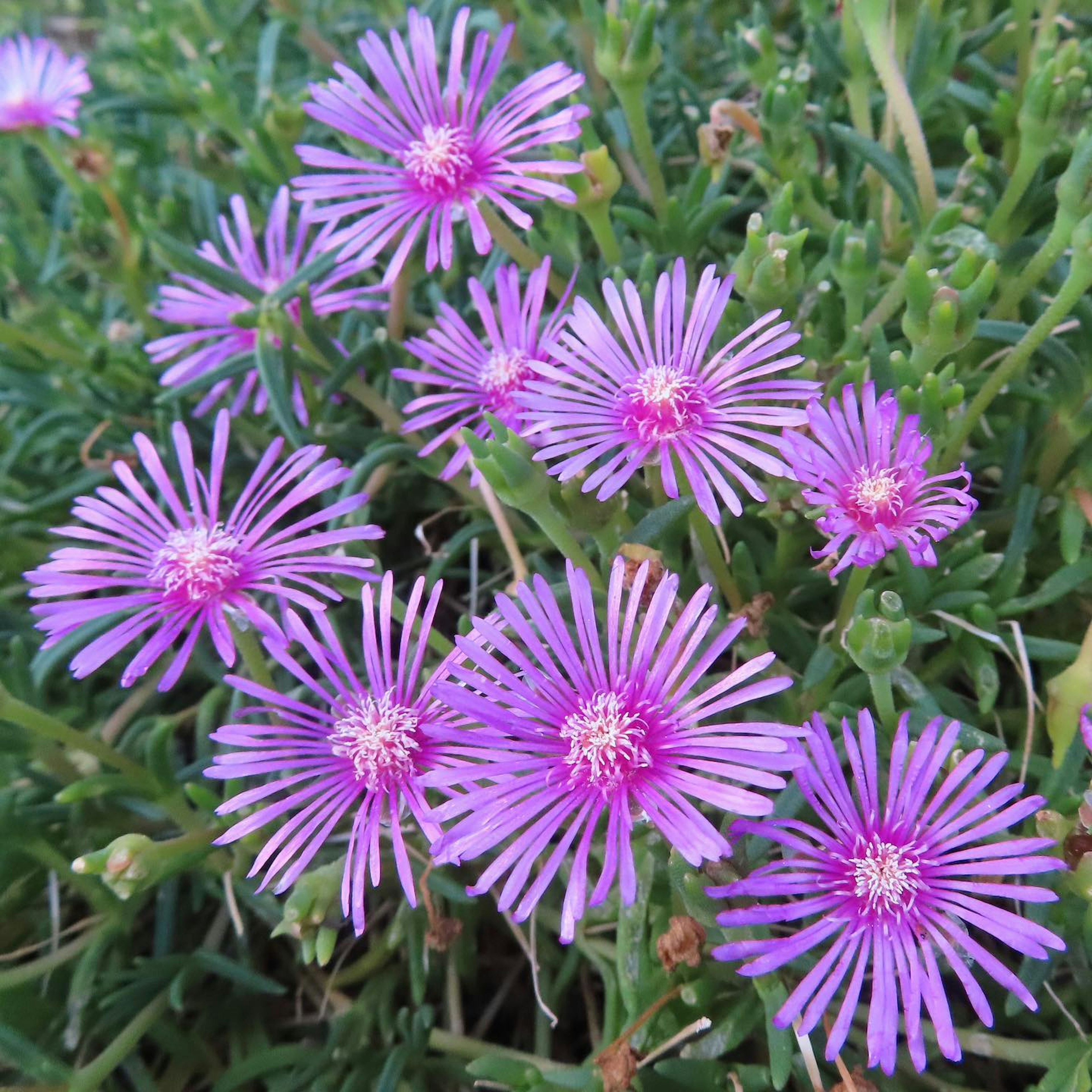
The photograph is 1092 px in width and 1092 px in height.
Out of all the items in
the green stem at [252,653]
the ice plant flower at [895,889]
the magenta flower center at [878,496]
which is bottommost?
the ice plant flower at [895,889]

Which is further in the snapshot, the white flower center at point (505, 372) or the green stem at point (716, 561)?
the white flower center at point (505, 372)

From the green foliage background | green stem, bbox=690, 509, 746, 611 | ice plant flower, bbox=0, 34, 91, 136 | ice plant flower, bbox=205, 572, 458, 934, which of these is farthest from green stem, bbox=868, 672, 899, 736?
ice plant flower, bbox=0, 34, 91, 136

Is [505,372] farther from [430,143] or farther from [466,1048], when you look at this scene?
[466,1048]

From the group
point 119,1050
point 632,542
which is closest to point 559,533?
point 632,542

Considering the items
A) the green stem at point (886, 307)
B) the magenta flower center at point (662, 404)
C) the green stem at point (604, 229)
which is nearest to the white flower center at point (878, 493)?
the magenta flower center at point (662, 404)

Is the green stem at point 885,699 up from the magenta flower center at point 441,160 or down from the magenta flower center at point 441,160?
down

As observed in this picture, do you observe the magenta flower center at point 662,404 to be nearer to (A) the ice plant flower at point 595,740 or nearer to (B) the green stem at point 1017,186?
(A) the ice plant flower at point 595,740

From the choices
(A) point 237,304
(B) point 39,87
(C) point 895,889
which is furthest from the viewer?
(B) point 39,87
